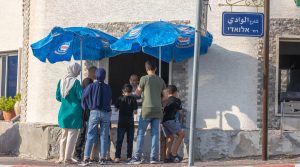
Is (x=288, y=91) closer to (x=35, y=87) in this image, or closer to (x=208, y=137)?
(x=208, y=137)

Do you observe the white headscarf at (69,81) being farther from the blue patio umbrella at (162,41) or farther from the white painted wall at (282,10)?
the white painted wall at (282,10)

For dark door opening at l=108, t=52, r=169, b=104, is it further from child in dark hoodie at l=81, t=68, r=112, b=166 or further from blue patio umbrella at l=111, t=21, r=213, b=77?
child in dark hoodie at l=81, t=68, r=112, b=166

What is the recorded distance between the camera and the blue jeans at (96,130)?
1219 centimetres

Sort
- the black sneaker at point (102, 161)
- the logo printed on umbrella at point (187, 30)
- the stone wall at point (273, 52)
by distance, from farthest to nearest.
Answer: the stone wall at point (273, 52)
the logo printed on umbrella at point (187, 30)
the black sneaker at point (102, 161)

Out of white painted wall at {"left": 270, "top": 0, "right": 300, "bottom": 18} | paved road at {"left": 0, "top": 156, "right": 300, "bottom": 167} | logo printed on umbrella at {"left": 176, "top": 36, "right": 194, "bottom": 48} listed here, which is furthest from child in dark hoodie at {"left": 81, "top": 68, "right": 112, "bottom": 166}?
white painted wall at {"left": 270, "top": 0, "right": 300, "bottom": 18}

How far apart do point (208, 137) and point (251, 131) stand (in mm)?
835

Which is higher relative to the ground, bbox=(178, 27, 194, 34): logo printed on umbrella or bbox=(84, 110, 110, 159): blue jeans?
bbox=(178, 27, 194, 34): logo printed on umbrella

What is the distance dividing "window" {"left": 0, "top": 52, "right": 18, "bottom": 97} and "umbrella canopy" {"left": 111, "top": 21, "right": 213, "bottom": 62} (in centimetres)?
493

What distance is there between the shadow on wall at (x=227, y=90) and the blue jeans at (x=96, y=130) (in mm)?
2035

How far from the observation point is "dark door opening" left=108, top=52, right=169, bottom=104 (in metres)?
14.1

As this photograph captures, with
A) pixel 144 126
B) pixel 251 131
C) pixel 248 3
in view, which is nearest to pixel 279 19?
pixel 248 3

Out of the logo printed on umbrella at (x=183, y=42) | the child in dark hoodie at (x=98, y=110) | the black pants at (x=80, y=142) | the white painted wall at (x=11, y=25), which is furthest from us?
the white painted wall at (x=11, y=25)

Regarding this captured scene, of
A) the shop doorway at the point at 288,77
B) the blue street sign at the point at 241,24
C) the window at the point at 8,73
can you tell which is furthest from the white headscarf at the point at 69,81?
the window at the point at 8,73

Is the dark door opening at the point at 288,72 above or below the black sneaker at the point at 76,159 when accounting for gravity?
above
